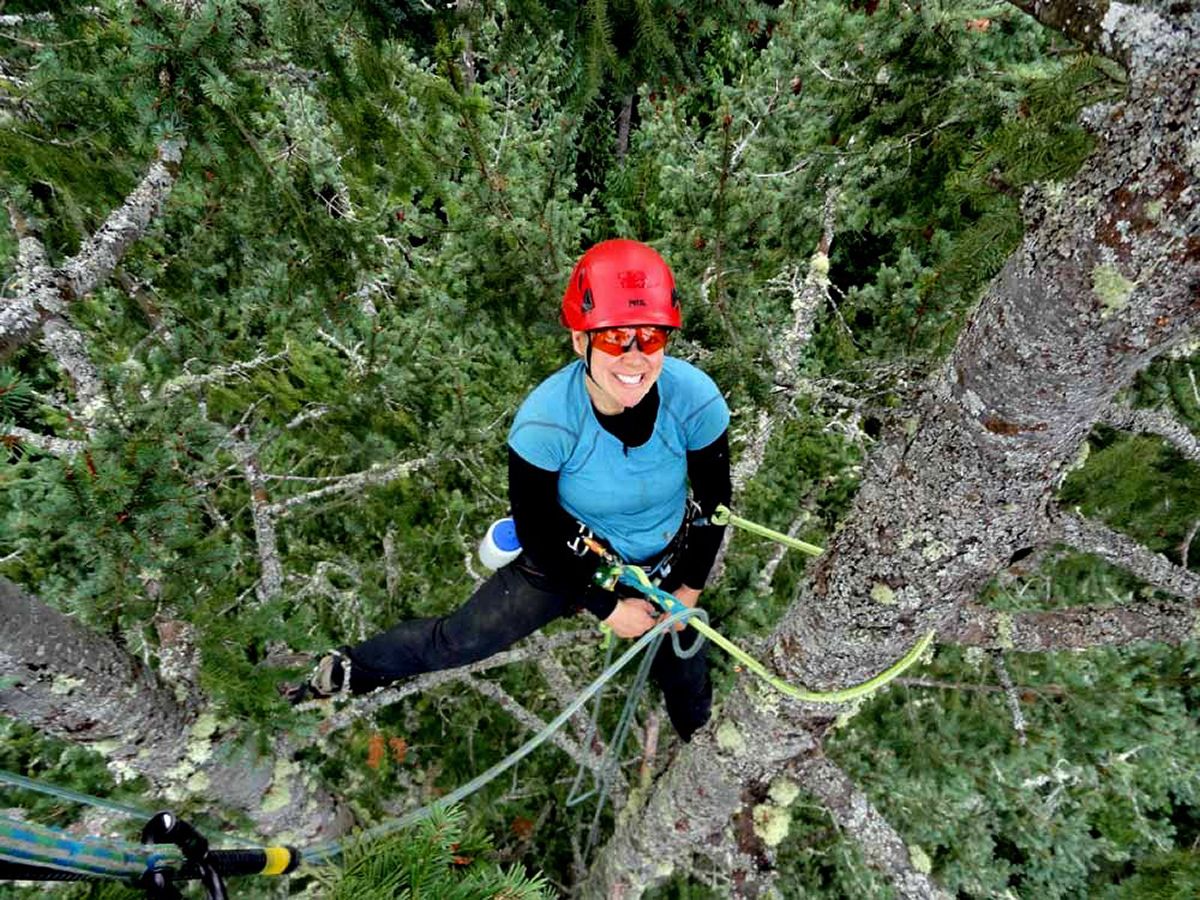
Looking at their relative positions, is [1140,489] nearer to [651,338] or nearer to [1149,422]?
[1149,422]

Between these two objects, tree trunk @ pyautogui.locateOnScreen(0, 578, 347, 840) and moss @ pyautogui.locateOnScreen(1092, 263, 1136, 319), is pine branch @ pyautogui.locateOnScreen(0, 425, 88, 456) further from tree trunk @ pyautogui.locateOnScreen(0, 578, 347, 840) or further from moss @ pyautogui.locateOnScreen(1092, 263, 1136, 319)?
moss @ pyautogui.locateOnScreen(1092, 263, 1136, 319)

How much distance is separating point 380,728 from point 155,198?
11.2ft

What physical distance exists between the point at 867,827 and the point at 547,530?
1.71 meters

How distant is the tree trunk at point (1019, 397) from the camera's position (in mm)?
1003

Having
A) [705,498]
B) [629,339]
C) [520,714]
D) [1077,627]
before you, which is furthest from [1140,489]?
[520,714]

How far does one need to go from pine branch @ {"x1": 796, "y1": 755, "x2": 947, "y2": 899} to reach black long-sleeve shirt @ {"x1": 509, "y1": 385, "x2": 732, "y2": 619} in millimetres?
887

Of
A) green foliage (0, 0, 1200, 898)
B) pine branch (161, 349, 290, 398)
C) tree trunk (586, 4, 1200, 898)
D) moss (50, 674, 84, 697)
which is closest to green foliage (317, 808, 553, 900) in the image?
green foliage (0, 0, 1200, 898)

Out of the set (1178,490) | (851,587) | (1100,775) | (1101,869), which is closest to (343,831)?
(851,587)

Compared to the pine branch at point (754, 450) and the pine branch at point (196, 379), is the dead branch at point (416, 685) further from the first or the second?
the pine branch at point (196, 379)

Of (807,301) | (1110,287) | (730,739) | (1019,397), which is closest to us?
(1110,287)

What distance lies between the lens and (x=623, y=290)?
77.4 inches

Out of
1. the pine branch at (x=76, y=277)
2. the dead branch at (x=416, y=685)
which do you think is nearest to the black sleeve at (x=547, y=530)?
the dead branch at (x=416, y=685)

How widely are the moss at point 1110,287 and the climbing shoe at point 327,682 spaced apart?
3.09 meters

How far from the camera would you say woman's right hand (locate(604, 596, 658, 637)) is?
2.77m
